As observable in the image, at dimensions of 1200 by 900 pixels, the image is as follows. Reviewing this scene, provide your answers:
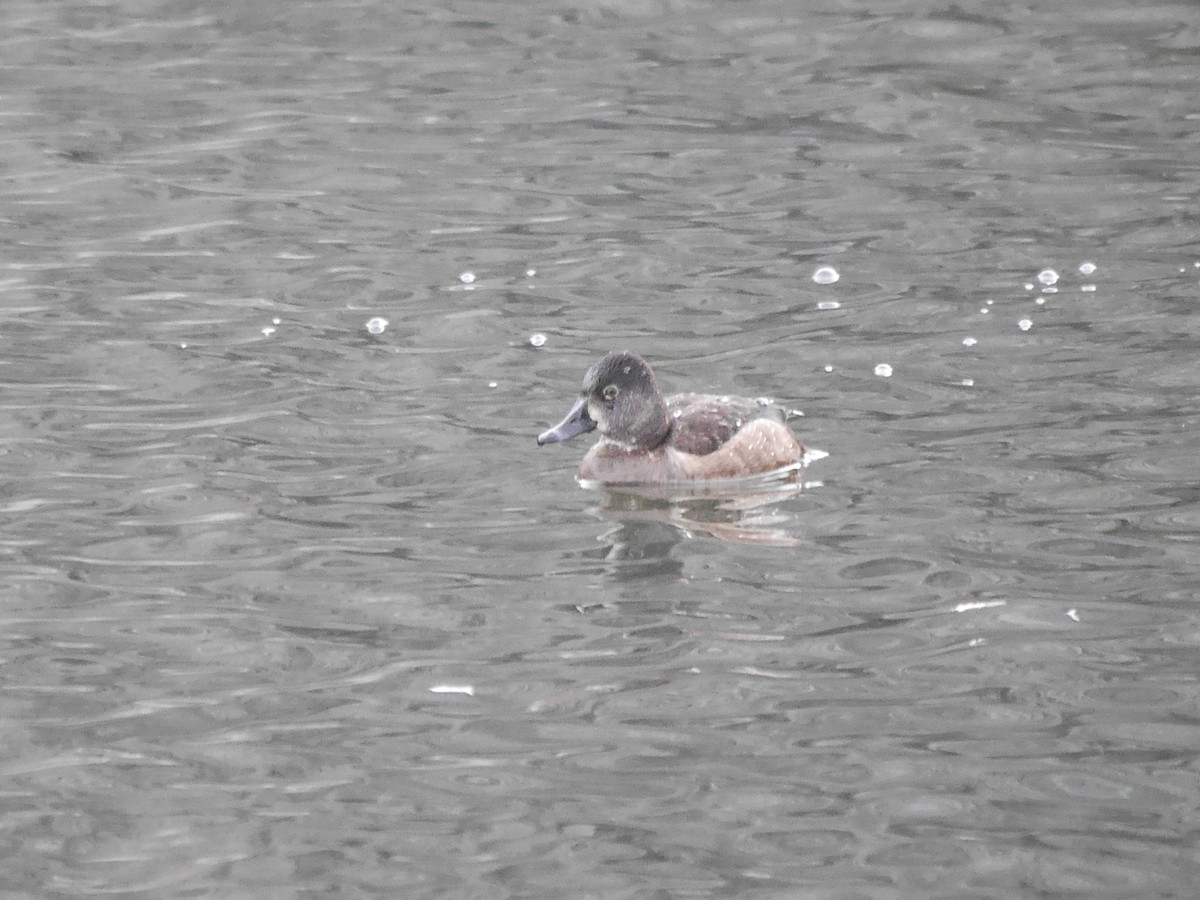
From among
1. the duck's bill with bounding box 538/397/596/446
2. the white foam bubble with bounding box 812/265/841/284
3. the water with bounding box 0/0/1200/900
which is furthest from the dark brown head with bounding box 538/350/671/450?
the white foam bubble with bounding box 812/265/841/284

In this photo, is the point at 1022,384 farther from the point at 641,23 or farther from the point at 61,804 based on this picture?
the point at 641,23

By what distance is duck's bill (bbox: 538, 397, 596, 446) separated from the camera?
36.4ft

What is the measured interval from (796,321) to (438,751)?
6.24 m

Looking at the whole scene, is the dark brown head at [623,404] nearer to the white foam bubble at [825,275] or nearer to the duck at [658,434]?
→ the duck at [658,434]

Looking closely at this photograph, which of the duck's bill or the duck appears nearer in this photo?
the duck

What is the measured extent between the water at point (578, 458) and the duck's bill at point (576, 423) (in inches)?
10.9

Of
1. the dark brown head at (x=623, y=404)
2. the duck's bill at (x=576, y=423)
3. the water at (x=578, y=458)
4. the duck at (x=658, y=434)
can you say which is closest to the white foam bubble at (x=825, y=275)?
the water at (x=578, y=458)

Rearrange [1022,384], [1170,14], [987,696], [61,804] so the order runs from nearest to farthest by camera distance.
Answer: [61,804]
[987,696]
[1022,384]
[1170,14]

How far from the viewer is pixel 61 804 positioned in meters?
7.32

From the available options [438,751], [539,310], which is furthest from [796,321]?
[438,751]

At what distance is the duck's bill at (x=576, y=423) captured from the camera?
11094 mm

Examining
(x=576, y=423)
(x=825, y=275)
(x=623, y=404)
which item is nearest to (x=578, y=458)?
(x=576, y=423)

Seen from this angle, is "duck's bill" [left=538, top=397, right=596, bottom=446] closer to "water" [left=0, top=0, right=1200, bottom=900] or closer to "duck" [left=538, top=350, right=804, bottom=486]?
"duck" [left=538, top=350, right=804, bottom=486]

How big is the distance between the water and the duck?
0.80 ft
